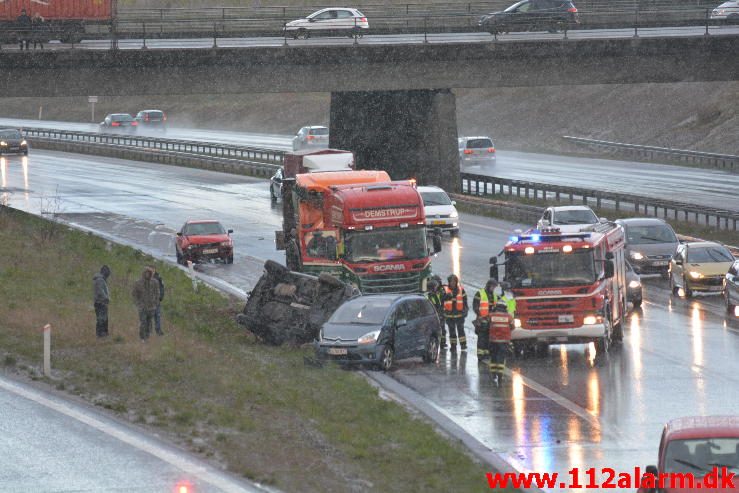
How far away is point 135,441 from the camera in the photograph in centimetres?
1841

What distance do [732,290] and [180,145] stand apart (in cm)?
6039

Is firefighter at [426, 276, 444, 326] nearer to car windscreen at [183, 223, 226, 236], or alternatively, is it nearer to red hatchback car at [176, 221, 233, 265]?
red hatchback car at [176, 221, 233, 265]

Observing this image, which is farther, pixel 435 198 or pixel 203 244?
pixel 435 198

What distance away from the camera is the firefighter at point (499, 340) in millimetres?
23781

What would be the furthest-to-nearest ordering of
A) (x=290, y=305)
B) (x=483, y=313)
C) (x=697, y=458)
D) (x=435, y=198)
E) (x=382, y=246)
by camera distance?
(x=435, y=198) < (x=382, y=246) < (x=290, y=305) < (x=483, y=313) < (x=697, y=458)

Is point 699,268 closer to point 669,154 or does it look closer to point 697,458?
point 697,458

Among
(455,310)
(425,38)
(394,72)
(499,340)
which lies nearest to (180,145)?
(394,72)

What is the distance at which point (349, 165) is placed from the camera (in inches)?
1521

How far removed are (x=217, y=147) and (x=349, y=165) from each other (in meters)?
43.1

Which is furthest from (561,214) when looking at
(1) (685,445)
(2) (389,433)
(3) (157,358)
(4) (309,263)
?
(1) (685,445)

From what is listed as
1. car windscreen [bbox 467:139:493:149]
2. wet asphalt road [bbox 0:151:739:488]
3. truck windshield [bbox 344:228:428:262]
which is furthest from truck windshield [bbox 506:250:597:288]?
car windscreen [bbox 467:139:493:149]

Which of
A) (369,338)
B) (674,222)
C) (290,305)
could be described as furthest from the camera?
(674,222)

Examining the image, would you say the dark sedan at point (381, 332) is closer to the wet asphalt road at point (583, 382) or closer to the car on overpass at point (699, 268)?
the wet asphalt road at point (583, 382)

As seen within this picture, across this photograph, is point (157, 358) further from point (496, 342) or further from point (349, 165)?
point (349, 165)
